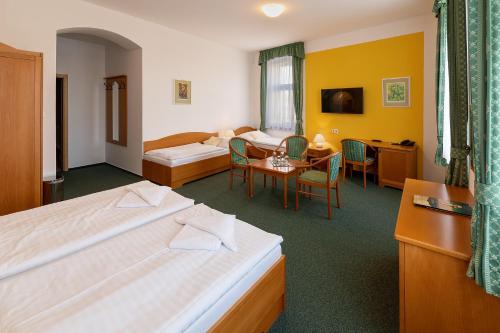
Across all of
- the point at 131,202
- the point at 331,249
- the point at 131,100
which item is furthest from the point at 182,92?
the point at 331,249

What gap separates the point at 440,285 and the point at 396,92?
4.13 metres

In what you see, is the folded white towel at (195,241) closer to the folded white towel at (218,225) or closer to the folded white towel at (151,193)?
the folded white towel at (218,225)

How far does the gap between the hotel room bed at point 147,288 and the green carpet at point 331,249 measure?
0.33 m

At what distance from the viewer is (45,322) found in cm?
94

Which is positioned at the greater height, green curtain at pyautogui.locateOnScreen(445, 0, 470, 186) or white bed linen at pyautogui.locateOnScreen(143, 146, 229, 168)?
green curtain at pyautogui.locateOnScreen(445, 0, 470, 186)

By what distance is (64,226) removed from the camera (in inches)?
65.5

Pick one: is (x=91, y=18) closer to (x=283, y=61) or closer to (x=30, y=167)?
(x=30, y=167)

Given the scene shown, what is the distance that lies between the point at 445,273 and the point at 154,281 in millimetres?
1385

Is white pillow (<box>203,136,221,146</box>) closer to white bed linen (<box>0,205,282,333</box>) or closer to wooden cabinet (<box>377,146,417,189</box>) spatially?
wooden cabinet (<box>377,146,417,189</box>)

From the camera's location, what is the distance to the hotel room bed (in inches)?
38.3

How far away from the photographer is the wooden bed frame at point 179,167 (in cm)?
432

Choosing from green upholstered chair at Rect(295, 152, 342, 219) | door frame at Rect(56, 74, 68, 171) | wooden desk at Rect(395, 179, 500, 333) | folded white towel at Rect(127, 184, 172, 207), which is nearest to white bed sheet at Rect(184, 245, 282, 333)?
wooden desk at Rect(395, 179, 500, 333)

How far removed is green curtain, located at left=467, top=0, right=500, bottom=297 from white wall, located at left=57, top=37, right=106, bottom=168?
20.8ft

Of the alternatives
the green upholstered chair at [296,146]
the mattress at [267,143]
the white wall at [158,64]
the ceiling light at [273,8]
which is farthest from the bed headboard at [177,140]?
the ceiling light at [273,8]
